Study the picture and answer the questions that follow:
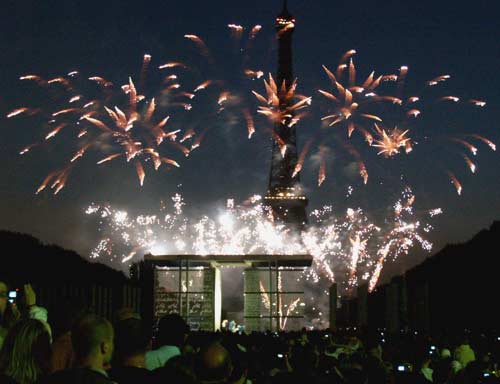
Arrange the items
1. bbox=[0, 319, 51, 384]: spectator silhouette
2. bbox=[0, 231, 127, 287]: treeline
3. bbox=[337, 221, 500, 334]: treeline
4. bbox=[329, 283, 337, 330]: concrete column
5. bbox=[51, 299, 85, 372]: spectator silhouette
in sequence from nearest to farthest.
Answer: bbox=[0, 319, 51, 384]: spectator silhouette < bbox=[51, 299, 85, 372]: spectator silhouette < bbox=[0, 231, 127, 287]: treeline < bbox=[329, 283, 337, 330]: concrete column < bbox=[337, 221, 500, 334]: treeline

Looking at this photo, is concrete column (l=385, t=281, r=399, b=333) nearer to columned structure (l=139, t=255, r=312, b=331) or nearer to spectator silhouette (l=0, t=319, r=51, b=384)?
columned structure (l=139, t=255, r=312, b=331)

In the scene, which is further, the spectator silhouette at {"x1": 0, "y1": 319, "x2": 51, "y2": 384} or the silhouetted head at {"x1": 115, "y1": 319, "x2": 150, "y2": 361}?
the spectator silhouette at {"x1": 0, "y1": 319, "x2": 51, "y2": 384}

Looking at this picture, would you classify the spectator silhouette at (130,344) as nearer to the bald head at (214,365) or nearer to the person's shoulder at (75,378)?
the bald head at (214,365)

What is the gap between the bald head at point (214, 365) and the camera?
195 inches

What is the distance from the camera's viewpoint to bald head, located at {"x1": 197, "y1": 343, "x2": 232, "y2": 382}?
4.96 metres

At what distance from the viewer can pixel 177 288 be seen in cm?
4612

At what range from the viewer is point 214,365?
16.3 ft

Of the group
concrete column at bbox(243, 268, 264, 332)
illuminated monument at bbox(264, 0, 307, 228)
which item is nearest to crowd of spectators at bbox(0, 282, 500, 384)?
concrete column at bbox(243, 268, 264, 332)

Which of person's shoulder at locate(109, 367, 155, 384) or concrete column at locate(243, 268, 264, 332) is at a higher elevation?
concrete column at locate(243, 268, 264, 332)

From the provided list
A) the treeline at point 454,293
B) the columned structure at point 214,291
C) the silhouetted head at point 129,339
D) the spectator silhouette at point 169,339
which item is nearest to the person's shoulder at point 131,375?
the silhouetted head at point 129,339

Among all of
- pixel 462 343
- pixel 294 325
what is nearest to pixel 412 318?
pixel 294 325

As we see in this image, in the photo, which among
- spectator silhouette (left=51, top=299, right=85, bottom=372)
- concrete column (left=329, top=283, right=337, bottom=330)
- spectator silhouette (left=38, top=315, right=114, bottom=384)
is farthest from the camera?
concrete column (left=329, top=283, right=337, bottom=330)

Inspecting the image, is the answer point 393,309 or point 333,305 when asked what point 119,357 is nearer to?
point 333,305

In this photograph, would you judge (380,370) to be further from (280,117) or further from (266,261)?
(266,261)
